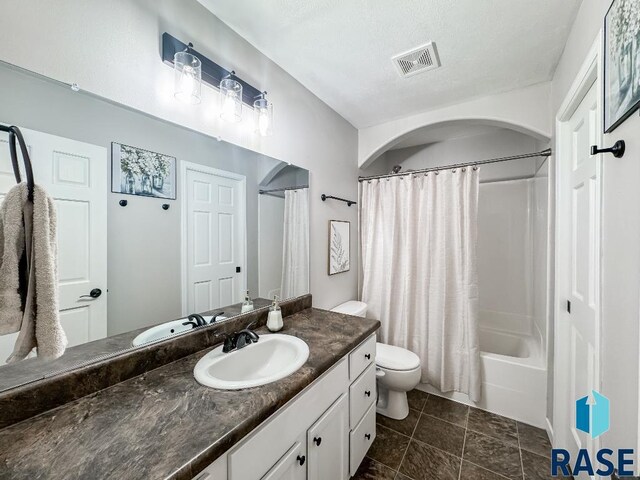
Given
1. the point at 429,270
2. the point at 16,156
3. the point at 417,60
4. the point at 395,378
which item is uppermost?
the point at 417,60

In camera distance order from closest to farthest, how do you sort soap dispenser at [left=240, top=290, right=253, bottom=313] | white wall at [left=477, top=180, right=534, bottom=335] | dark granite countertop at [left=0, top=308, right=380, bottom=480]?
1. dark granite countertop at [left=0, top=308, right=380, bottom=480]
2. soap dispenser at [left=240, top=290, right=253, bottom=313]
3. white wall at [left=477, top=180, right=534, bottom=335]

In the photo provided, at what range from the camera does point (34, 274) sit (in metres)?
0.71

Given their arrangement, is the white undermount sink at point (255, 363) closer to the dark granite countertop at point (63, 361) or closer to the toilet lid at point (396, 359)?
the dark granite countertop at point (63, 361)

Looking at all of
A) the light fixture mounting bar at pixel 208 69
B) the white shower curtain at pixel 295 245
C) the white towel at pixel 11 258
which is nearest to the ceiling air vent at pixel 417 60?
the light fixture mounting bar at pixel 208 69

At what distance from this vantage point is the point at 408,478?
4.69 ft

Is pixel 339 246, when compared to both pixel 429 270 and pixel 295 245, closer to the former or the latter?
pixel 295 245

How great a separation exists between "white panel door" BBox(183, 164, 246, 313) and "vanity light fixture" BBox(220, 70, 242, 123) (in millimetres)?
299

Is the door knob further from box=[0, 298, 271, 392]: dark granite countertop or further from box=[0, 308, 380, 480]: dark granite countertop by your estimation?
box=[0, 308, 380, 480]: dark granite countertop

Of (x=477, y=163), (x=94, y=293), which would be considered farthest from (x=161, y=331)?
(x=477, y=163)

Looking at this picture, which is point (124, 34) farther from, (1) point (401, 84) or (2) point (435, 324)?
(2) point (435, 324)

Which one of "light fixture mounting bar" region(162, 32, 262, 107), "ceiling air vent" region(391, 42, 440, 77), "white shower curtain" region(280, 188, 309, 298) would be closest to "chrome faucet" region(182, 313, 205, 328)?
"white shower curtain" region(280, 188, 309, 298)

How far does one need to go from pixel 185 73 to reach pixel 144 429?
4.31 ft

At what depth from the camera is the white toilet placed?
1.82 meters

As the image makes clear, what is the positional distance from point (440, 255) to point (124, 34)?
2.28 metres
